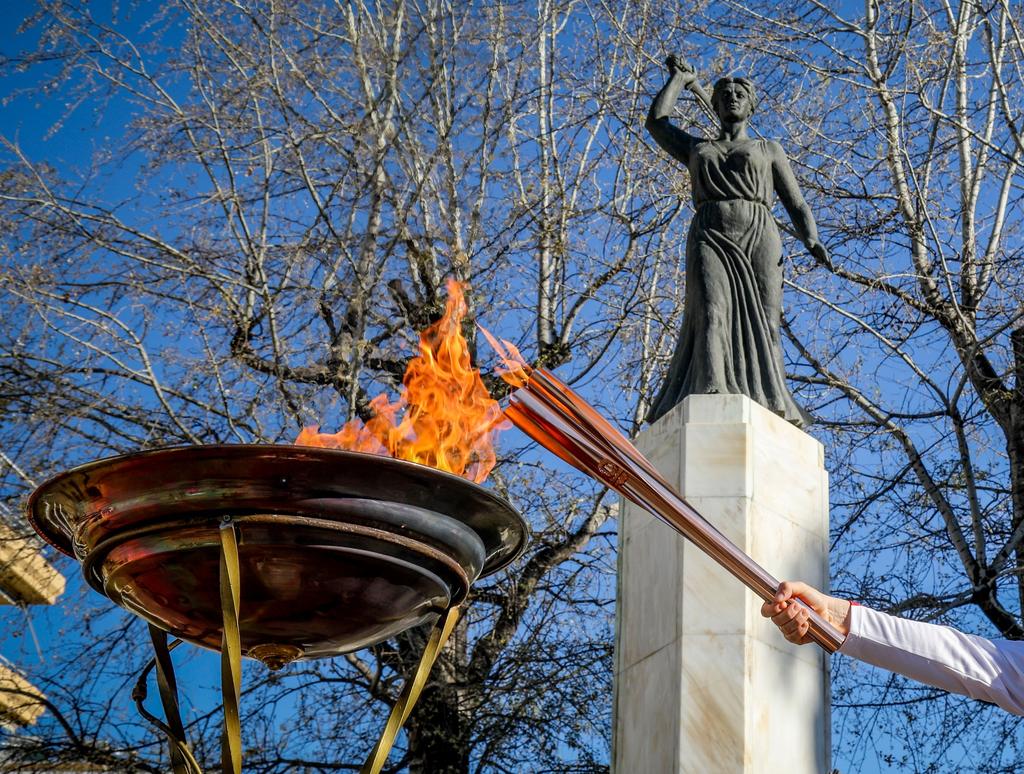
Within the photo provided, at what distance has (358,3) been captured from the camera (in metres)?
12.9

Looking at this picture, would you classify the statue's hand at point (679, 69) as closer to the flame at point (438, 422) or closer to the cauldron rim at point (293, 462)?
the flame at point (438, 422)

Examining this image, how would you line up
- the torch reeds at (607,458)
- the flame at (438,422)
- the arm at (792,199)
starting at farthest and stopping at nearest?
the arm at (792,199) → the flame at (438,422) → the torch reeds at (607,458)

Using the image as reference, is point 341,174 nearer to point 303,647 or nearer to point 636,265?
point 636,265

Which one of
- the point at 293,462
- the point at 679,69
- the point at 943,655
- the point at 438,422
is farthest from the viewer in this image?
the point at 679,69

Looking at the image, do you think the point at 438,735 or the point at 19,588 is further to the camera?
the point at 19,588

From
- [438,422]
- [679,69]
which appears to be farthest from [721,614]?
[679,69]

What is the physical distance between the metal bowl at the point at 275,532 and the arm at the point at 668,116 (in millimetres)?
5103

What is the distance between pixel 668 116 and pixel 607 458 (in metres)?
5.01

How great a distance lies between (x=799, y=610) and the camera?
10.5 ft

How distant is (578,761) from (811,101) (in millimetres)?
6951

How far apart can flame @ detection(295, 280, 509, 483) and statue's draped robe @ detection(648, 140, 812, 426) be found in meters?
3.03

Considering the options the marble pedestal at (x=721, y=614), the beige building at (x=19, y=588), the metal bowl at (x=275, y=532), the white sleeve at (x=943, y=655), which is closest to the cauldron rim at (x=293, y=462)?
the metal bowl at (x=275, y=532)

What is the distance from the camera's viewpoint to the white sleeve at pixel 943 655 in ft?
10.2

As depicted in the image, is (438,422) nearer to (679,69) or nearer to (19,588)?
(679,69)
